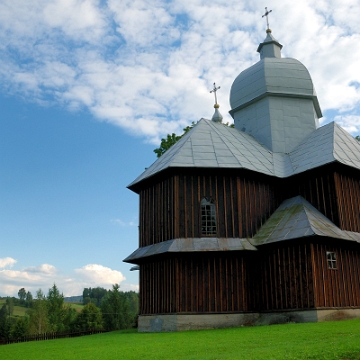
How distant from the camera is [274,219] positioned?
63.4 feet

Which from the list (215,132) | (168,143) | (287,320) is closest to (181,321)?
(287,320)

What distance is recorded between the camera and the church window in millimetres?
17109

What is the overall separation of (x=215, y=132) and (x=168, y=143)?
9.20 metres

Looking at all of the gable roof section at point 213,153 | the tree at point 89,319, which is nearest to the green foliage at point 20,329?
the tree at point 89,319

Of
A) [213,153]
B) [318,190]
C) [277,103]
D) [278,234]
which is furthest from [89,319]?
[318,190]

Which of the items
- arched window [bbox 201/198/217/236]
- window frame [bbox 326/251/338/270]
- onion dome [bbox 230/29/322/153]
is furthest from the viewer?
onion dome [bbox 230/29/322/153]

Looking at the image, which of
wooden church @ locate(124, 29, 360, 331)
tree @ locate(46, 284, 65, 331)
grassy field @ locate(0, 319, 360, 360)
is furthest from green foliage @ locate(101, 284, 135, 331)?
grassy field @ locate(0, 319, 360, 360)

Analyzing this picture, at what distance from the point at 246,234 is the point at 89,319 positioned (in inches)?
1420

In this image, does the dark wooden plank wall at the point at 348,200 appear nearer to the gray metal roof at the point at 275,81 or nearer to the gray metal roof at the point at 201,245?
the gray metal roof at the point at 201,245

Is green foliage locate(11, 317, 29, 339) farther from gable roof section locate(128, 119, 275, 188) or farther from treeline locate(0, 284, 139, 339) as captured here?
gable roof section locate(128, 119, 275, 188)

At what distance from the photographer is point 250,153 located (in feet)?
69.7

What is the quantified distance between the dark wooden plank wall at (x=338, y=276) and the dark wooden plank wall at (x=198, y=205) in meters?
3.18

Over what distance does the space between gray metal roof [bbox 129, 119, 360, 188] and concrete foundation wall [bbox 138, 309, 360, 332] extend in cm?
596

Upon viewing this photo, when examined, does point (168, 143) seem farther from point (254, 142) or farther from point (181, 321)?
point (181, 321)
